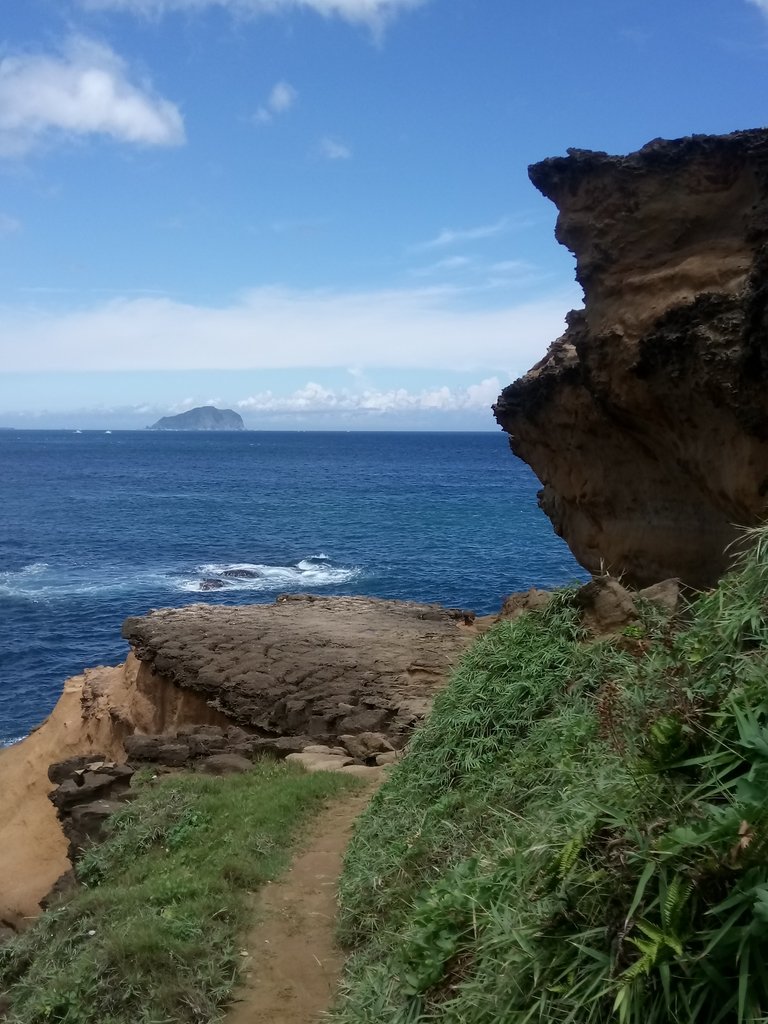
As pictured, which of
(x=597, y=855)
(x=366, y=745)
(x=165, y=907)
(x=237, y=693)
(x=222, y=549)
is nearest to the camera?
(x=597, y=855)

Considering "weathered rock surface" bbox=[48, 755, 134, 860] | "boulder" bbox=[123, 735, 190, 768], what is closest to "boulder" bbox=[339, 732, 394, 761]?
"boulder" bbox=[123, 735, 190, 768]

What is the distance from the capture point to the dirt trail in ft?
19.1

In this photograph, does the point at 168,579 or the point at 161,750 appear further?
the point at 168,579

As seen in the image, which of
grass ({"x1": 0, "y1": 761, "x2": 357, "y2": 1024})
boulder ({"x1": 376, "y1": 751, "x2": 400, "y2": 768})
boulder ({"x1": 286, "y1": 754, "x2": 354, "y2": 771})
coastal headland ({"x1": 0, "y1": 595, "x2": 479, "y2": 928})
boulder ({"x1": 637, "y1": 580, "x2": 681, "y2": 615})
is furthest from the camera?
coastal headland ({"x1": 0, "y1": 595, "x2": 479, "y2": 928})

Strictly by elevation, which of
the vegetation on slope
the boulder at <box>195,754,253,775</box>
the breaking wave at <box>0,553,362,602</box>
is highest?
the vegetation on slope

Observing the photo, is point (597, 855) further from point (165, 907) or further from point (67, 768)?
point (67, 768)

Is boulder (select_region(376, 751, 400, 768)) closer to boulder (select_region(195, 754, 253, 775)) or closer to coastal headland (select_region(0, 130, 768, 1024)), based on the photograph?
coastal headland (select_region(0, 130, 768, 1024))

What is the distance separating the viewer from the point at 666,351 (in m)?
8.55

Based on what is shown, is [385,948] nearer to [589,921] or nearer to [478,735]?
[478,735]

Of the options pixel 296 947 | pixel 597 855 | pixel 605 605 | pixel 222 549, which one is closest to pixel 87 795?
pixel 296 947

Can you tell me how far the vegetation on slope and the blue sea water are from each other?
10120mm

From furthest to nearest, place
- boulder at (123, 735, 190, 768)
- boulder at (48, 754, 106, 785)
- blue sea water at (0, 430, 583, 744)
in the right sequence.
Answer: blue sea water at (0, 430, 583, 744) → boulder at (48, 754, 106, 785) → boulder at (123, 735, 190, 768)

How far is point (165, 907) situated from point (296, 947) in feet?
3.71

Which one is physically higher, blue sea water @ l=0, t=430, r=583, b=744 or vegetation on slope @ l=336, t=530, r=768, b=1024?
vegetation on slope @ l=336, t=530, r=768, b=1024
